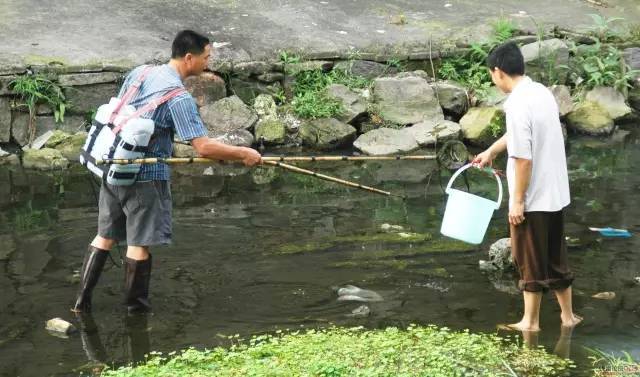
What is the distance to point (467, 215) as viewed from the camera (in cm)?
686

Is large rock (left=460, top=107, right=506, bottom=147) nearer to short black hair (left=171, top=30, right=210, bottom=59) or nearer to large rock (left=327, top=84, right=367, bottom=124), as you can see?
large rock (left=327, top=84, right=367, bottom=124)

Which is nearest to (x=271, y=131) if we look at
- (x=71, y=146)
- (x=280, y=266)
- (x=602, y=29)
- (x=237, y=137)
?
(x=237, y=137)

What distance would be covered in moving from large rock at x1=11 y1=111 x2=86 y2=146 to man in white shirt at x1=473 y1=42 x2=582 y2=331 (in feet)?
24.2

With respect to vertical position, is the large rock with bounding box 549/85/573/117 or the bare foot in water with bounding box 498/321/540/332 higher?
the large rock with bounding box 549/85/573/117

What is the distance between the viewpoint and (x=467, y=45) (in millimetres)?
14109

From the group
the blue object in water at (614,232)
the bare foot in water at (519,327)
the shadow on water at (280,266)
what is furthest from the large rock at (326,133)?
the bare foot in water at (519,327)

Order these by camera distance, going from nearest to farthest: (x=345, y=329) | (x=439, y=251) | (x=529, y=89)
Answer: (x=529, y=89), (x=345, y=329), (x=439, y=251)

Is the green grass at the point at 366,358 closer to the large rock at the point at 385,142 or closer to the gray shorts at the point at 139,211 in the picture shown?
the gray shorts at the point at 139,211

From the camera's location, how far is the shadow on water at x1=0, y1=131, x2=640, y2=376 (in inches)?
261

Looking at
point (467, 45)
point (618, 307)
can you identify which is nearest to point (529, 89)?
point (618, 307)

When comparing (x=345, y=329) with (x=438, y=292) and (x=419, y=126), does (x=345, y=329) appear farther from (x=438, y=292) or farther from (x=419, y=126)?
(x=419, y=126)

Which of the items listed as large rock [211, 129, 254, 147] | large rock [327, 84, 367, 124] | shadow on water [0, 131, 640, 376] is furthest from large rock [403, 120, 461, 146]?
large rock [211, 129, 254, 147]

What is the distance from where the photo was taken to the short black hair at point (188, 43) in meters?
6.66

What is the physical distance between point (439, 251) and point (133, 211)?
2937mm
